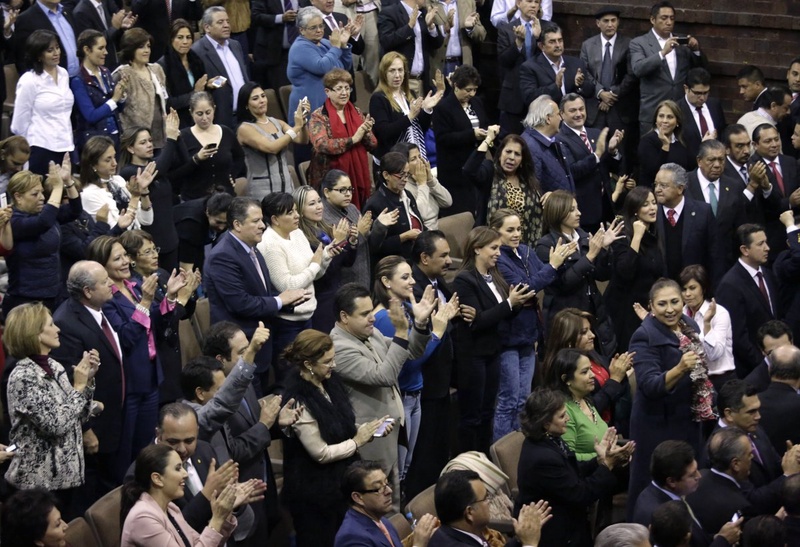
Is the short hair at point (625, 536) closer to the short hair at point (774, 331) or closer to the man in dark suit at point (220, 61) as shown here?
A: the short hair at point (774, 331)

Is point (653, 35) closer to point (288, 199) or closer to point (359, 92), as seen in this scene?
point (359, 92)

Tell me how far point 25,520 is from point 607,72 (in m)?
7.80

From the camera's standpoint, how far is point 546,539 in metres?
6.37

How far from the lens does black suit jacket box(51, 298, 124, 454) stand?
22.4 ft

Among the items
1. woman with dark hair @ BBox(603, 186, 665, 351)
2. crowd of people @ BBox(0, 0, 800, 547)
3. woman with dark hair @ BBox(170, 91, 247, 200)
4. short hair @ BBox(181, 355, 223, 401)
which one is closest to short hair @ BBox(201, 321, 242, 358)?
crowd of people @ BBox(0, 0, 800, 547)

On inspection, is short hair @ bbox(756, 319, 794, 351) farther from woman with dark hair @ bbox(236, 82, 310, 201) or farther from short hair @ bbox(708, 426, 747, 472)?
woman with dark hair @ bbox(236, 82, 310, 201)

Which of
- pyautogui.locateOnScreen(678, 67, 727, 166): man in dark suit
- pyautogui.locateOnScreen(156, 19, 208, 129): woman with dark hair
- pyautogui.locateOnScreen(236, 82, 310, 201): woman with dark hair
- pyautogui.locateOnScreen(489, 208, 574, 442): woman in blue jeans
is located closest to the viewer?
pyautogui.locateOnScreen(489, 208, 574, 442): woman in blue jeans

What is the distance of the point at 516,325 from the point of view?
8.09 metres

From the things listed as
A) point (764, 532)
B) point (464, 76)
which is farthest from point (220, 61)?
point (764, 532)

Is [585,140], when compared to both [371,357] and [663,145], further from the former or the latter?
[371,357]

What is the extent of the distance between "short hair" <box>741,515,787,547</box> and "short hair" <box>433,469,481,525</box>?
46.4 inches

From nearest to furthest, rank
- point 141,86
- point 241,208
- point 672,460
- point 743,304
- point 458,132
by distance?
point 672,460
point 241,208
point 743,304
point 141,86
point 458,132

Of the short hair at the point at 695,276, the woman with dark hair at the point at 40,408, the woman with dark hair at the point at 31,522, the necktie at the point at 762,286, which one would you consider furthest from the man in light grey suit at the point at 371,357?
the necktie at the point at 762,286

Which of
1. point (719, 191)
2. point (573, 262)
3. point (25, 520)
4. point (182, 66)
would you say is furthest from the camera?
point (182, 66)
